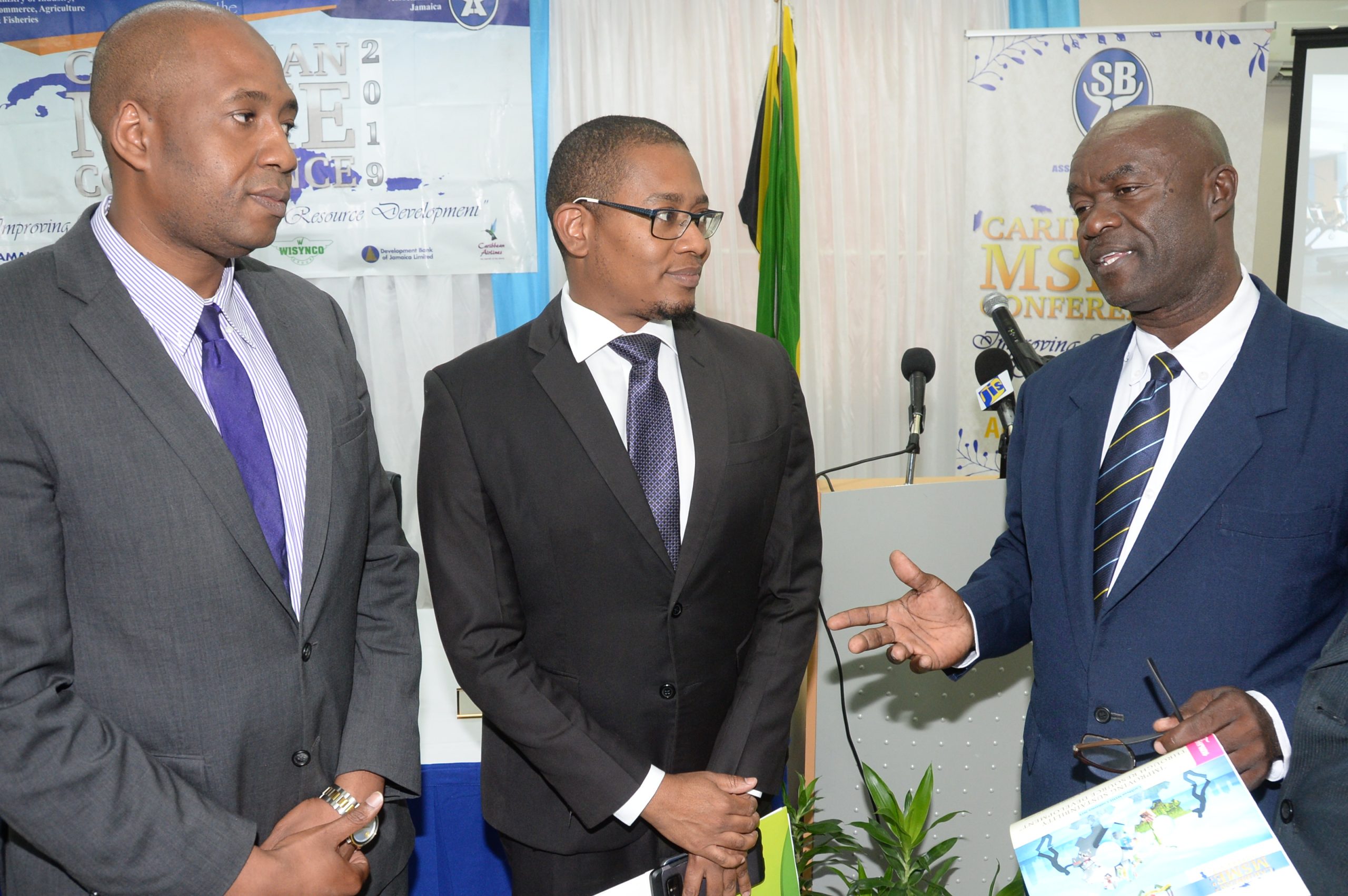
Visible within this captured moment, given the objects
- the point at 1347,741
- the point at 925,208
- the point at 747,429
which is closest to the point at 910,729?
the point at 747,429

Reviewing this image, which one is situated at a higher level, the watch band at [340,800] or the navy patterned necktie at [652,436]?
the navy patterned necktie at [652,436]

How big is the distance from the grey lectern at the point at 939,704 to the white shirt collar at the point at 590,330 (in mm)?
782

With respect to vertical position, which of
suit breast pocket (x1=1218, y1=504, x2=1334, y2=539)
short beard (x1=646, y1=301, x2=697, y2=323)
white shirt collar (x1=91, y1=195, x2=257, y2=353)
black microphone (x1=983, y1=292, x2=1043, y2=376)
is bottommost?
suit breast pocket (x1=1218, y1=504, x2=1334, y2=539)

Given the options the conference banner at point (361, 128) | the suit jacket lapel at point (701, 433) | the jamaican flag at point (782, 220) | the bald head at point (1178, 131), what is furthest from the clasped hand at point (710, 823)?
the conference banner at point (361, 128)

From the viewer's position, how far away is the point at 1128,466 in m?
1.79

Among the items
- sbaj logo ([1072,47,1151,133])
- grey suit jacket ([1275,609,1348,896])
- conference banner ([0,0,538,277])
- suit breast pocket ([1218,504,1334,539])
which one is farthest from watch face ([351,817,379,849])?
sbaj logo ([1072,47,1151,133])

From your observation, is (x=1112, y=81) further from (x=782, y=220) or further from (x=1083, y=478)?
(x=1083, y=478)

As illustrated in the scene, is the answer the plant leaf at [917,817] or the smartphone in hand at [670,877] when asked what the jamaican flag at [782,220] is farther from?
the smartphone in hand at [670,877]

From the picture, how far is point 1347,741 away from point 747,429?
1.10 metres

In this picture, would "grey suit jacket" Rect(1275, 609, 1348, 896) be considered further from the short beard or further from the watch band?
the watch band

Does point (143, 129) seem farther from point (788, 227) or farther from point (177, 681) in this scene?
point (788, 227)

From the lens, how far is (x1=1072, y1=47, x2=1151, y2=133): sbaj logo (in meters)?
4.71

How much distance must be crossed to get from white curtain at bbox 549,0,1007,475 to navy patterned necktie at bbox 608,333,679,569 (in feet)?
10.6

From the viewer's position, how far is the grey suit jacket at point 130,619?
1.39 metres
